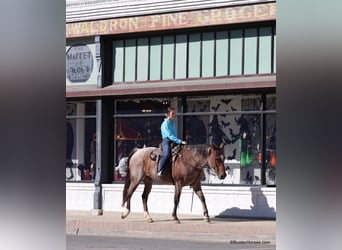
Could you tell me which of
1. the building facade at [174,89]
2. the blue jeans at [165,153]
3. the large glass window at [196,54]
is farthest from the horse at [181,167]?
the large glass window at [196,54]

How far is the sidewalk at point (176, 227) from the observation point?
1269 cm

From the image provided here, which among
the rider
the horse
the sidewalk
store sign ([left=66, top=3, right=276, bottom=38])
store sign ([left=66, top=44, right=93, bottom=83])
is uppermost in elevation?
store sign ([left=66, top=3, right=276, bottom=38])

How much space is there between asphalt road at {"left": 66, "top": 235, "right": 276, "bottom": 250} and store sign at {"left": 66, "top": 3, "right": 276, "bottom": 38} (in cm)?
573

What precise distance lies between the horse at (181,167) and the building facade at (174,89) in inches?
56.4

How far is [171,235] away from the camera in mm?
12875

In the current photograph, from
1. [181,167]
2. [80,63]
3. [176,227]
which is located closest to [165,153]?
[181,167]

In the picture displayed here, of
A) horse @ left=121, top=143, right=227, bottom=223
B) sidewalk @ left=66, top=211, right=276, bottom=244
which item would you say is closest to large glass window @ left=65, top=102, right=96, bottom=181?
sidewalk @ left=66, top=211, right=276, bottom=244

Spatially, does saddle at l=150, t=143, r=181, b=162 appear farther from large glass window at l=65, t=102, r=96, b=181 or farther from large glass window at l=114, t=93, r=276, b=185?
large glass window at l=65, t=102, r=96, b=181

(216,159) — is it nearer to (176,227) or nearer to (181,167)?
(181,167)

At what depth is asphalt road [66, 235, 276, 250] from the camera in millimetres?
11350
